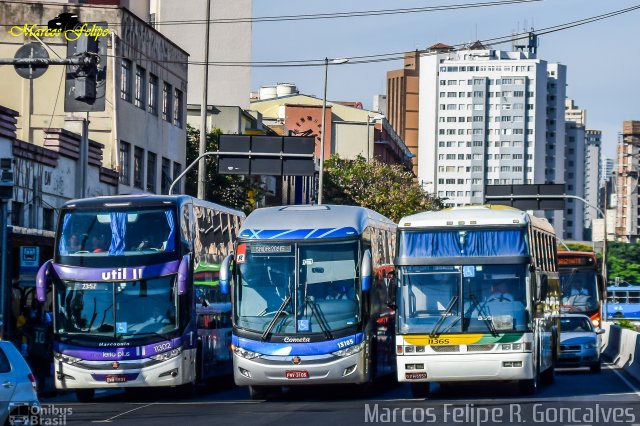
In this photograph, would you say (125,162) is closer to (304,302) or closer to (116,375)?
(116,375)

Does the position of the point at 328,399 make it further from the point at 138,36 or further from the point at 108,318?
the point at 138,36

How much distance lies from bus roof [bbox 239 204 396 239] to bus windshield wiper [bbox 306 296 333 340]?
116cm

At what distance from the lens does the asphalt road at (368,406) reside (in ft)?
62.0

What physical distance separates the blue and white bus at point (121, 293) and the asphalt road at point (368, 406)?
2.18ft

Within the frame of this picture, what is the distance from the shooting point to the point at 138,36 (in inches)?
1881

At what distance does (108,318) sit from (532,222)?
7803 mm

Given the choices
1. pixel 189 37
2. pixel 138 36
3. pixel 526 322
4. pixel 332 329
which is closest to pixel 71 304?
pixel 332 329

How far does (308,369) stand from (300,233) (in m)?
2.41

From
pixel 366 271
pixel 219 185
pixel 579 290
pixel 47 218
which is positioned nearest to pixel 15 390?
pixel 366 271

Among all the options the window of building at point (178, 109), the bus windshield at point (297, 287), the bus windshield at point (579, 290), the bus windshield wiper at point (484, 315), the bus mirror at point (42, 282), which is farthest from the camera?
the window of building at point (178, 109)

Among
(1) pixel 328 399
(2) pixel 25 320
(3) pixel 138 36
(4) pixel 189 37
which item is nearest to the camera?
(1) pixel 328 399

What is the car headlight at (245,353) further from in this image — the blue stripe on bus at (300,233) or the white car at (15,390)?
the white car at (15,390)

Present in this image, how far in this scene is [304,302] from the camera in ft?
75.3

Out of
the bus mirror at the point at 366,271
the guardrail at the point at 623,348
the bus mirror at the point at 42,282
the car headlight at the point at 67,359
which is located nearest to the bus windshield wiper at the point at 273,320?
the bus mirror at the point at 366,271
